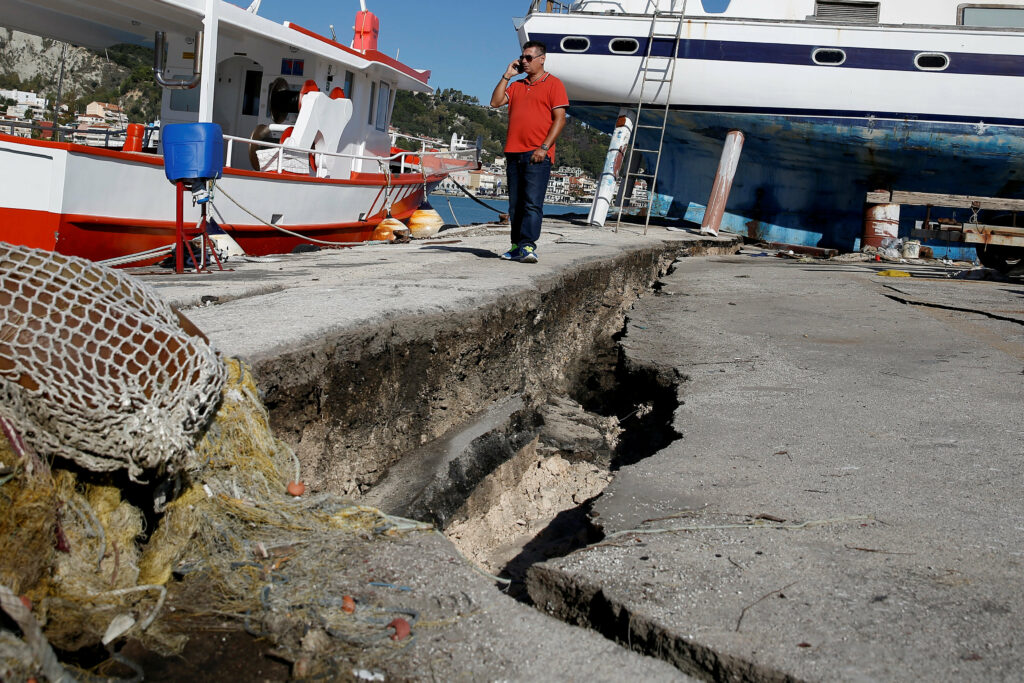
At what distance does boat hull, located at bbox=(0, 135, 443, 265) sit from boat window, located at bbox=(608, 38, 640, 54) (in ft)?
15.9

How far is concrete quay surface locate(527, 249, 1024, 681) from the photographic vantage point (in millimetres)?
1696

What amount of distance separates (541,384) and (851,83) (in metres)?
9.51

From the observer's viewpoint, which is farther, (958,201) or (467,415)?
(958,201)

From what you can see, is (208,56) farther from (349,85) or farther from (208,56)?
(349,85)

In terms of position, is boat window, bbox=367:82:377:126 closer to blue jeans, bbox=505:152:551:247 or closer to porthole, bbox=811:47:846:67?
porthole, bbox=811:47:846:67

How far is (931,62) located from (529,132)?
8.85 m

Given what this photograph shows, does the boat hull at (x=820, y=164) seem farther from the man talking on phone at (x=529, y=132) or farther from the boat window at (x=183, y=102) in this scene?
the man talking on phone at (x=529, y=132)

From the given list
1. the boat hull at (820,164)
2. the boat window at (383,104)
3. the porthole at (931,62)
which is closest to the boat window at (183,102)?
the boat window at (383,104)

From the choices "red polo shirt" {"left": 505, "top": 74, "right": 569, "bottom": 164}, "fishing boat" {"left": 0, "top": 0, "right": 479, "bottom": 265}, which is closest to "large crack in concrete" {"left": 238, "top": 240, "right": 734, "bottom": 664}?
"red polo shirt" {"left": 505, "top": 74, "right": 569, "bottom": 164}

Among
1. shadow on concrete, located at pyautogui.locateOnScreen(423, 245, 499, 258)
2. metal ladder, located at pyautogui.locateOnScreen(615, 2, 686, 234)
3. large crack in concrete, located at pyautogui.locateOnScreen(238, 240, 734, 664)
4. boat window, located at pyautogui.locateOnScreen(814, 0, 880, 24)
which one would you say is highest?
boat window, located at pyautogui.locateOnScreen(814, 0, 880, 24)

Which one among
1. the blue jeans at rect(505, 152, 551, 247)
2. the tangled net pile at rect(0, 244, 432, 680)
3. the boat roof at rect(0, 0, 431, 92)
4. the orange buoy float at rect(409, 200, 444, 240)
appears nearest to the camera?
the tangled net pile at rect(0, 244, 432, 680)

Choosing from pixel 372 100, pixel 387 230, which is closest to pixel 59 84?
pixel 387 230

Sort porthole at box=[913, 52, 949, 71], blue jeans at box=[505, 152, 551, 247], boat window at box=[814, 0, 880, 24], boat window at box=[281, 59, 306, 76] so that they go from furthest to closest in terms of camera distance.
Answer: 1. boat window at box=[814, 0, 880, 24]
2. porthole at box=[913, 52, 949, 71]
3. boat window at box=[281, 59, 306, 76]
4. blue jeans at box=[505, 152, 551, 247]

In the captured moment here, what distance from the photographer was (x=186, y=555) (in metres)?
2.00
